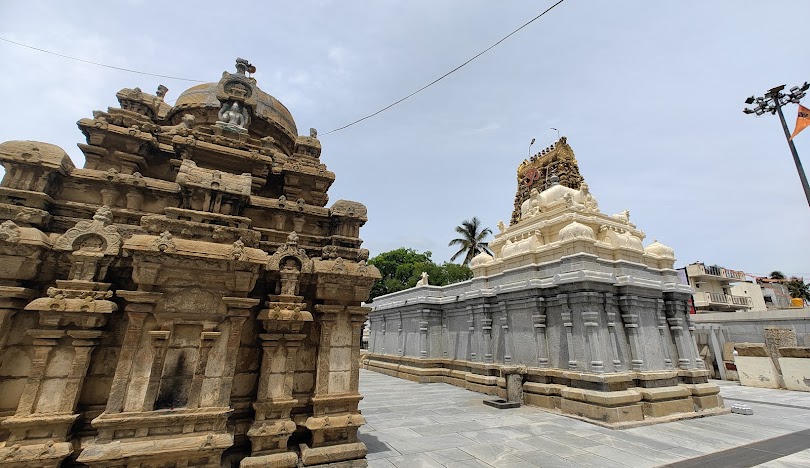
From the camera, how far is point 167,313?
5137mm

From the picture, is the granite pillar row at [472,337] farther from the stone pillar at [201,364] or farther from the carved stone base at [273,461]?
the stone pillar at [201,364]

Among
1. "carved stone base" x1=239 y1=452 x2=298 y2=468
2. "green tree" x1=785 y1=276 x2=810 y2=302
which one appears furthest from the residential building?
"carved stone base" x1=239 y1=452 x2=298 y2=468

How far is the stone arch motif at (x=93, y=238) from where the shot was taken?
491 centimetres

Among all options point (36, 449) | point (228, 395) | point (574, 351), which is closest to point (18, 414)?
point (36, 449)

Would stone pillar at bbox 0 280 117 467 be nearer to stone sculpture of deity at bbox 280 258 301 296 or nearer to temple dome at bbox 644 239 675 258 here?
stone sculpture of deity at bbox 280 258 301 296

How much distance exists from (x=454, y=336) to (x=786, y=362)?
53.2ft

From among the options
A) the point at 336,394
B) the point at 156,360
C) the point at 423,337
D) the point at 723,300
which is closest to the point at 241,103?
the point at 156,360

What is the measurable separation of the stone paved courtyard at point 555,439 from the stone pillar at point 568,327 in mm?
1741

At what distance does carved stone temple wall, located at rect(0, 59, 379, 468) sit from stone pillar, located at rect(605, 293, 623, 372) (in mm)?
8546

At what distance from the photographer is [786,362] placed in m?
16.6

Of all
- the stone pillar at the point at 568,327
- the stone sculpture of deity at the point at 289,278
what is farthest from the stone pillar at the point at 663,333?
the stone sculpture of deity at the point at 289,278

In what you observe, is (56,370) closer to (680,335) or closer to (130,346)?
(130,346)

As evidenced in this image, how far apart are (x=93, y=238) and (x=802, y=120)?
19.6 meters

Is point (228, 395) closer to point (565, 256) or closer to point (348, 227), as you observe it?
point (348, 227)
